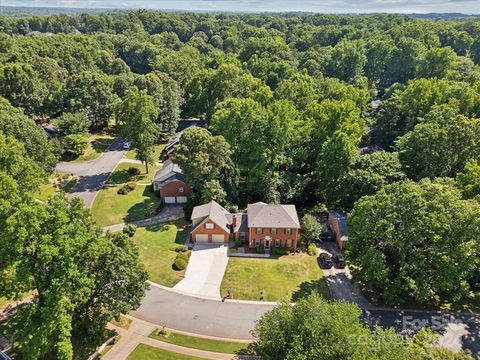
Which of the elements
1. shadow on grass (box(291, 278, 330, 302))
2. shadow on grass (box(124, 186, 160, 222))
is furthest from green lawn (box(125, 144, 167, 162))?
shadow on grass (box(291, 278, 330, 302))

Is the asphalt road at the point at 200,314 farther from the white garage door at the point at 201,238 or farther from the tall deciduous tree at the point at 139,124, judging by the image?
the tall deciduous tree at the point at 139,124

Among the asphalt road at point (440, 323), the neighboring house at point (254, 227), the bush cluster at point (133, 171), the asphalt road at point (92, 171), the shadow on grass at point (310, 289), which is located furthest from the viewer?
the bush cluster at point (133, 171)

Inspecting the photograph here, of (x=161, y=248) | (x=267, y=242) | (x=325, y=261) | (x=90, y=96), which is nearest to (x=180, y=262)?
(x=161, y=248)

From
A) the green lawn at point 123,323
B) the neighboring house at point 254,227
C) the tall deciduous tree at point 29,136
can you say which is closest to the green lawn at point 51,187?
the tall deciduous tree at point 29,136

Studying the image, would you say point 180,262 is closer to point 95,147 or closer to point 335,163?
point 335,163

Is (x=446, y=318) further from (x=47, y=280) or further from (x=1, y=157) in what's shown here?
(x=1, y=157)

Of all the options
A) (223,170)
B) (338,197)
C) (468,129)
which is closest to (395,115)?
(468,129)
